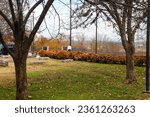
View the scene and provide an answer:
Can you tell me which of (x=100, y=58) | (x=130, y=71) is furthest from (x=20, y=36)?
(x=100, y=58)

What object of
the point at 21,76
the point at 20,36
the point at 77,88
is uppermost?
the point at 20,36

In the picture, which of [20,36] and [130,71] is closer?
[20,36]

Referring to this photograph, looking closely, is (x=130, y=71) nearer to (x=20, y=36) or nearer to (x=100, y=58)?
(x=20, y=36)

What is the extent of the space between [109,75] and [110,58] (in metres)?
11.0

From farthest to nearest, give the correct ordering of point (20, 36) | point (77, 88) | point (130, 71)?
point (130, 71) < point (77, 88) < point (20, 36)

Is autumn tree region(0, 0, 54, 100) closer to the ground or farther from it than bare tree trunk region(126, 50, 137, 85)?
farther from it

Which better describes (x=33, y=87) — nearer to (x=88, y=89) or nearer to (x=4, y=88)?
(x=4, y=88)

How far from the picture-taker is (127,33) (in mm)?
18500

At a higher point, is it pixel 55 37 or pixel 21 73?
pixel 55 37

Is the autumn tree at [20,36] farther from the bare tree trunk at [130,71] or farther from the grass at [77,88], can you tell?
the bare tree trunk at [130,71]

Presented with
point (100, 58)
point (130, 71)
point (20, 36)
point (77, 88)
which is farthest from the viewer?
point (100, 58)

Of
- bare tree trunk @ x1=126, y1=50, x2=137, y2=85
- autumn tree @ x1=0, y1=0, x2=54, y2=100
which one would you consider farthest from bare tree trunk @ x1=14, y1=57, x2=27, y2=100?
bare tree trunk @ x1=126, y1=50, x2=137, y2=85

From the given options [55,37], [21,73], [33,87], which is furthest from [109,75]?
[21,73]

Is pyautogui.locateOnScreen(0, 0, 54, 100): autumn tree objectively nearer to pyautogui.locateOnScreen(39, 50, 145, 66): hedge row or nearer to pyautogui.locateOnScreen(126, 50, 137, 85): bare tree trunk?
pyautogui.locateOnScreen(126, 50, 137, 85): bare tree trunk
